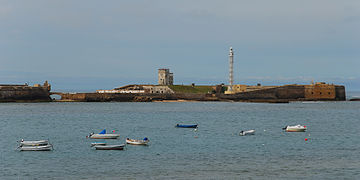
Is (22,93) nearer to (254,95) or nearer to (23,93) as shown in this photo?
(23,93)

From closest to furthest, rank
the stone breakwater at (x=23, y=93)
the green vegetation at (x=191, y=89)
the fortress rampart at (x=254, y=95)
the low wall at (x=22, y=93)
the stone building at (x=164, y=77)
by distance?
the low wall at (x=22, y=93)
the stone breakwater at (x=23, y=93)
the fortress rampart at (x=254, y=95)
the green vegetation at (x=191, y=89)
the stone building at (x=164, y=77)

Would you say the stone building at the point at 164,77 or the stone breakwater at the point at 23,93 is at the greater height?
the stone building at the point at 164,77

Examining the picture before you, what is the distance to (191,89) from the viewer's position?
531 feet

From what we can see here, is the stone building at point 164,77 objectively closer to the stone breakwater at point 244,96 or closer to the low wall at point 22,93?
the stone breakwater at point 244,96

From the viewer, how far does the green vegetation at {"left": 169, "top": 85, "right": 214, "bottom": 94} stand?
505ft

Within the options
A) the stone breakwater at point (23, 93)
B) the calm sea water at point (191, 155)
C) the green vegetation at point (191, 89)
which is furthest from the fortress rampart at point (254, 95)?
the calm sea water at point (191, 155)

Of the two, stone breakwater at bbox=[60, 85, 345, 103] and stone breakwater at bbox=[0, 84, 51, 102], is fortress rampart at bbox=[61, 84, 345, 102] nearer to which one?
stone breakwater at bbox=[60, 85, 345, 103]

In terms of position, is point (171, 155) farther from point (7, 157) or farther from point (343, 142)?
point (343, 142)

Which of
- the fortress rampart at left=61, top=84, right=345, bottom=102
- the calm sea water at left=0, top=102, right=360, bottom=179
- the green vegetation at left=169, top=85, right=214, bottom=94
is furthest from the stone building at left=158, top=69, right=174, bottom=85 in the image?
the calm sea water at left=0, top=102, right=360, bottom=179

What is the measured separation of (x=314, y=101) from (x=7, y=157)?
13043 cm

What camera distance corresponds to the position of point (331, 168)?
33.5 metres

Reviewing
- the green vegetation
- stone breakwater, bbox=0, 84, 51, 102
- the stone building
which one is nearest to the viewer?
stone breakwater, bbox=0, 84, 51, 102

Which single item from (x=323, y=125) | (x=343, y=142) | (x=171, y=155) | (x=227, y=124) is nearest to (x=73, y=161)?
(x=171, y=155)

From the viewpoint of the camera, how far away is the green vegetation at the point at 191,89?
505ft
